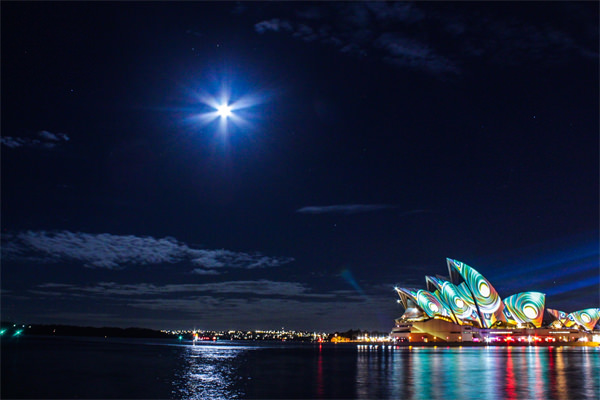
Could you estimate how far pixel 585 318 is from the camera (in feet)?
384

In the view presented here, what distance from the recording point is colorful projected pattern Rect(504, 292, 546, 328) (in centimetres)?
9700

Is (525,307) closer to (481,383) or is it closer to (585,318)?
(585,318)

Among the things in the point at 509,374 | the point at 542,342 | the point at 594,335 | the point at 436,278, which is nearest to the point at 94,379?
the point at 509,374

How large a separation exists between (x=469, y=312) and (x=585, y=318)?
40904 mm

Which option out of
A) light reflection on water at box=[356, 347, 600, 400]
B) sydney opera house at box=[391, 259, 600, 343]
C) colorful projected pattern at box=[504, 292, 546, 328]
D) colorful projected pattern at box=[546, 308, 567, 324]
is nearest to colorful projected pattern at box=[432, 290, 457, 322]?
sydney opera house at box=[391, 259, 600, 343]

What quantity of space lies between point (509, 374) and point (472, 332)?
66955mm

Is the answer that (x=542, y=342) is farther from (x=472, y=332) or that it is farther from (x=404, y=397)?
(x=404, y=397)

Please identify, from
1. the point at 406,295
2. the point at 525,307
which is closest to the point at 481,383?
the point at 406,295

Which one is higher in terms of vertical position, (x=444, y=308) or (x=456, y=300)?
(x=456, y=300)

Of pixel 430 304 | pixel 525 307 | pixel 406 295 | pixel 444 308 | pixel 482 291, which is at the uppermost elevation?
pixel 482 291

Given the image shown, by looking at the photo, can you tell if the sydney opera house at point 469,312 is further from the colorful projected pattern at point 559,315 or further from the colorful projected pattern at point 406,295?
the colorful projected pattern at point 559,315

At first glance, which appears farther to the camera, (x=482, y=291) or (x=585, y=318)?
(x=585, y=318)

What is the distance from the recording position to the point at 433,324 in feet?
315

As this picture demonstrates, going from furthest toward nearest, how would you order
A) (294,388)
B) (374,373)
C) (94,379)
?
1. (374,373)
2. (94,379)
3. (294,388)
